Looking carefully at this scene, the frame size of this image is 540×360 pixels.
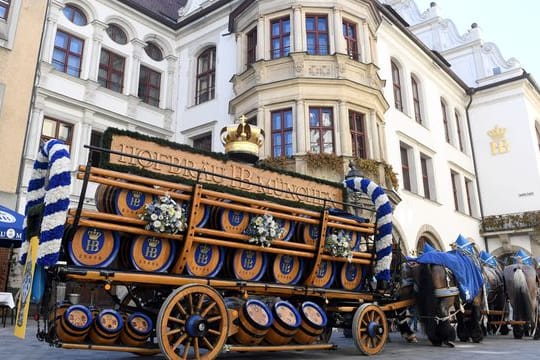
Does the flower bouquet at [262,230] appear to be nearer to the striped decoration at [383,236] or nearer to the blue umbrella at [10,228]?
the striped decoration at [383,236]

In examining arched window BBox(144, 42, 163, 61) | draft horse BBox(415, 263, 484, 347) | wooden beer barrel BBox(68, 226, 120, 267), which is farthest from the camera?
arched window BBox(144, 42, 163, 61)

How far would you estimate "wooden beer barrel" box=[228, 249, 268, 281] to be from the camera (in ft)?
18.7

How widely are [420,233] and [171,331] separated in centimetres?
1561

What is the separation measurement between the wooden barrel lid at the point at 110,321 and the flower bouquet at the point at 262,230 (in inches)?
68.2

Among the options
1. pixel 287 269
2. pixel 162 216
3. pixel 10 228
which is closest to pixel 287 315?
pixel 287 269

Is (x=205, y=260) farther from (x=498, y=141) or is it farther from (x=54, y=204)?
(x=498, y=141)

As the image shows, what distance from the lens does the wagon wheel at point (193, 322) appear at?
185 inches

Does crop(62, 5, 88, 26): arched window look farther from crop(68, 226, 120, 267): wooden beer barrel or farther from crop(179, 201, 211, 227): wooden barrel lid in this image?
crop(68, 226, 120, 267): wooden beer barrel

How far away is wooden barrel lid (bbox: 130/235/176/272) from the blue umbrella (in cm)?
677

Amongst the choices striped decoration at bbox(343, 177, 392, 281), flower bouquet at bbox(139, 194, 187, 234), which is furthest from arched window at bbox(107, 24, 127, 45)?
flower bouquet at bbox(139, 194, 187, 234)

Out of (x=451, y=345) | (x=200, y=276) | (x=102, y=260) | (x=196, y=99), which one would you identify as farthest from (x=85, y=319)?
(x=196, y=99)

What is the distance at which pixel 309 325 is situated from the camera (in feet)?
19.0

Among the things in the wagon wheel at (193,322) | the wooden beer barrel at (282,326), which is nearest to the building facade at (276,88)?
the wooden beer barrel at (282,326)

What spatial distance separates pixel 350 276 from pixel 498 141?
2154 centimetres
